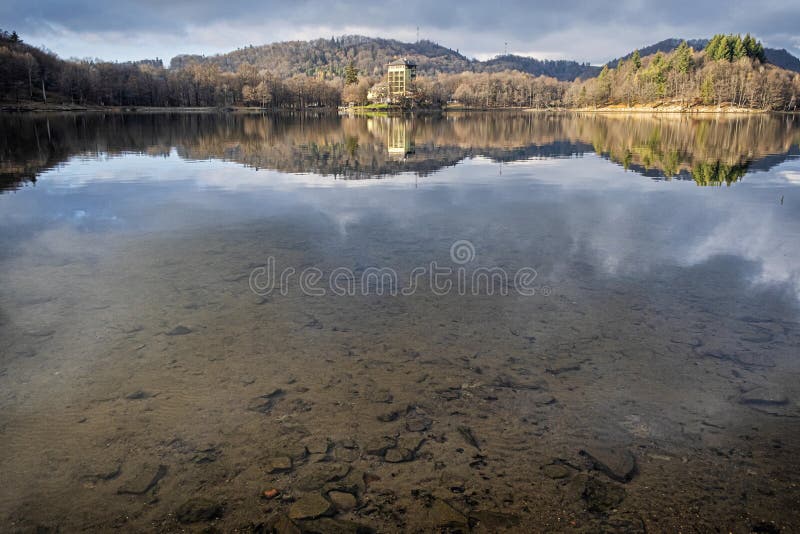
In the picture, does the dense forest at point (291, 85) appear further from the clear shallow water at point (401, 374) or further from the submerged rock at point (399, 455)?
the submerged rock at point (399, 455)

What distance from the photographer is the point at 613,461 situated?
5.90 metres

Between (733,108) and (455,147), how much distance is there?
5754 inches

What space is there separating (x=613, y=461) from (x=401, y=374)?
3.14m

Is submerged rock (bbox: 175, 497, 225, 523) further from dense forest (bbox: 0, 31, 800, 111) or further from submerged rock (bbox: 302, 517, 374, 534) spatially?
dense forest (bbox: 0, 31, 800, 111)

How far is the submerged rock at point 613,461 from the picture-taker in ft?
18.7

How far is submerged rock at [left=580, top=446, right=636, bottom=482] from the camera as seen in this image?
18.7 feet

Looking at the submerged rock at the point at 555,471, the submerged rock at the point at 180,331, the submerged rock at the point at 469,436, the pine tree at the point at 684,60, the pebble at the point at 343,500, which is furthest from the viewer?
the pine tree at the point at 684,60

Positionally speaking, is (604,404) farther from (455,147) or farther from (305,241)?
(455,147)

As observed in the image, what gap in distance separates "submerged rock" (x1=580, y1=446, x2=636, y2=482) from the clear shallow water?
2 cm

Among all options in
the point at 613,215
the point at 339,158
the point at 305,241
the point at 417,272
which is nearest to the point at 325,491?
the point at 417,272

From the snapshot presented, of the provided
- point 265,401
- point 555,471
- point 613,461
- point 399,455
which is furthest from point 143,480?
point 613,461

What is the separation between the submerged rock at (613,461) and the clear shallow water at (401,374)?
24 mm

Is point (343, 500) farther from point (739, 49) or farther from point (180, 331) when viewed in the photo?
point (739, 49)

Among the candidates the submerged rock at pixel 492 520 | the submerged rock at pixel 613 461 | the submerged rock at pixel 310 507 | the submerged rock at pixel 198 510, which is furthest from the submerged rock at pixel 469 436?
the submerged rock at pixel 198 510
